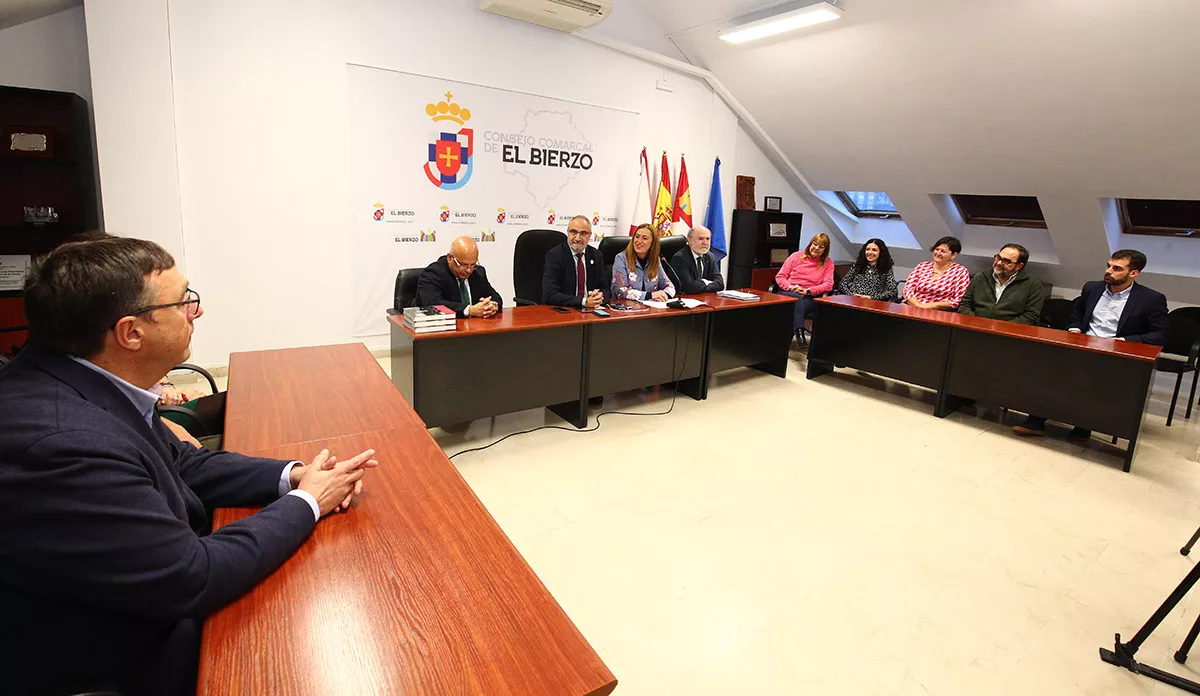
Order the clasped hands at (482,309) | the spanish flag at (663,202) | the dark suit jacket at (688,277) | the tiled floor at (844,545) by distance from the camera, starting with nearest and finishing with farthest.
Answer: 1. the tiled floor at (844,545)
2. the clasped hands at (482,309)
3. the dark suit jacket at (688,277)
4. the spanish flag at (663,202)

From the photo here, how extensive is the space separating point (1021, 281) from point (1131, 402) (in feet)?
4.60

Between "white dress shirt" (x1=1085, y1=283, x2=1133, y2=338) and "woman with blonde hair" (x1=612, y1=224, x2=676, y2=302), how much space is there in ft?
10.2

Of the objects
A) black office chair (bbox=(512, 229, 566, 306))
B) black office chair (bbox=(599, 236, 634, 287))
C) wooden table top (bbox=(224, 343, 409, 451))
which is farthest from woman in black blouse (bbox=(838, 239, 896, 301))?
wooden table top (bbox=(224, 343, 409, 451))

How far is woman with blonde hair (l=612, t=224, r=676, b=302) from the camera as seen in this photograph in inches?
168

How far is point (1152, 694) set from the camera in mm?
1855


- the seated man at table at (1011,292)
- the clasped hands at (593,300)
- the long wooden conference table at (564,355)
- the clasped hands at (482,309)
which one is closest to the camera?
the long wooden conference table at (564,355)

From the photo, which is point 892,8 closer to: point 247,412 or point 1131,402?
point 1131,402

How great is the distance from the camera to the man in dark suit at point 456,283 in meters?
3.34

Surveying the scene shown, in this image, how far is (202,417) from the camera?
223 cm

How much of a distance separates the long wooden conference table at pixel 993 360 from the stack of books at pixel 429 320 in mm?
3291

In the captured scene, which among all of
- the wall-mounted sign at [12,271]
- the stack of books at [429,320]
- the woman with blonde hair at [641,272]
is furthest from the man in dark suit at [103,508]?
the wall-mounted sign at [12,271]

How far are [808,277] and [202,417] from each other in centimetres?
512

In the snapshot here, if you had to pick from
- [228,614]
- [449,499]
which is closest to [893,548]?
[449,499]

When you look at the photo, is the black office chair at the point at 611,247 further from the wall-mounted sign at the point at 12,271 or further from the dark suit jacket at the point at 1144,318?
the wall-mounted sign at the point at 12,271
